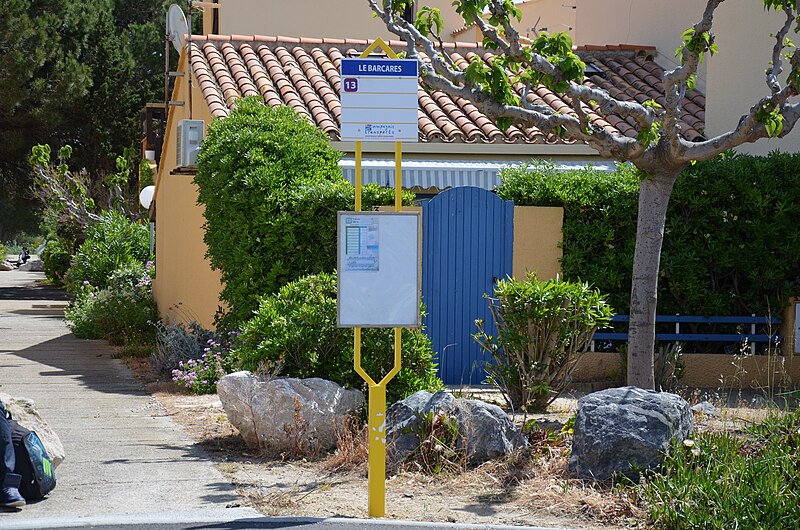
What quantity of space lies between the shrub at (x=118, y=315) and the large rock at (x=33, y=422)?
8.92m

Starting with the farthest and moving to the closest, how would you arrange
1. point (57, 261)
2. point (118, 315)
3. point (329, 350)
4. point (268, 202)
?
point (57, 261)
point (118, 315)
point (268, 202)
point (329, 350)

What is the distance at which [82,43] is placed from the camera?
3391cm

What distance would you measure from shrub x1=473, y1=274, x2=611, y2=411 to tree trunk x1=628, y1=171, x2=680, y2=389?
68 centimetres

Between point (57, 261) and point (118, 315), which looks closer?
point (118, 315)

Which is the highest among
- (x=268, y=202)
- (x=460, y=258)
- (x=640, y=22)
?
(x=640, y=22)

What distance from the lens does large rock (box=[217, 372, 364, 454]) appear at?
8289 millimetres

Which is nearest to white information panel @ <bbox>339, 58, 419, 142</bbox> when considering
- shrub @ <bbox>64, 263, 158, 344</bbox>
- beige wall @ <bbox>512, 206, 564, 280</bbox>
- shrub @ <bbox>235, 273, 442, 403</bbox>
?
shrub @ <bbox>235, 273, 442, 403</bbox>

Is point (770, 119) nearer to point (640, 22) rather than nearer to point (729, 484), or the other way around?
point (729, 484)

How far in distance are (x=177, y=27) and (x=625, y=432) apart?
43.2 feet

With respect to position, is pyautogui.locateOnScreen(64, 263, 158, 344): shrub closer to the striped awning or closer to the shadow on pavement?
the striped awning

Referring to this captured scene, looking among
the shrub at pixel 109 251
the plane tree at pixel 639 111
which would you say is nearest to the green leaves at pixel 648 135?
the plane tree at pixel 639 111

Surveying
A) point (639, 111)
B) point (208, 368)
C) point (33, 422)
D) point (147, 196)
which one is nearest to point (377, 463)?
point (33, 422)

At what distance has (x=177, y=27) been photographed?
1803cm

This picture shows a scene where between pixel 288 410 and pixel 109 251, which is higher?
pixel 109 251
